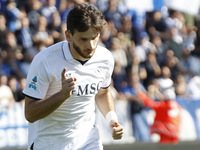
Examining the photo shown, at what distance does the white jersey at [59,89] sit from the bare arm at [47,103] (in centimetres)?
9

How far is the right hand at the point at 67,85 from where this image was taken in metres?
4.07

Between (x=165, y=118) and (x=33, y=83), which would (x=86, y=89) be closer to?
(x=33, y=83)

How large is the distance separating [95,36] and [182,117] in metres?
6.81

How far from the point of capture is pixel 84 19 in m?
4.22

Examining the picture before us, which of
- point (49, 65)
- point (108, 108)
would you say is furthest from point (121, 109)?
point (49, 65)

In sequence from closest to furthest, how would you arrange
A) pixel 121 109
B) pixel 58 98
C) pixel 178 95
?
pixel 58 98, pixel 121 109, pixel 178 95

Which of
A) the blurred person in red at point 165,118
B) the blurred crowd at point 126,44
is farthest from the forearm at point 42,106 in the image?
the blurred person in red at point 165,118

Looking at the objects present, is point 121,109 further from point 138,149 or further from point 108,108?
point 108,108

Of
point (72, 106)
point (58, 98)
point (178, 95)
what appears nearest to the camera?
point (58, 98)

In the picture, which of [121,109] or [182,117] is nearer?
[121,109]

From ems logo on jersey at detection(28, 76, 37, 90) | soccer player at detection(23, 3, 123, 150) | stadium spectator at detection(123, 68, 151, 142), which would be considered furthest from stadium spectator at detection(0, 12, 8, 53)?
ems logo on jersey at detection(28, 76, 37, 90)

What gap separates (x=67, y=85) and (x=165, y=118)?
6434 millimetres

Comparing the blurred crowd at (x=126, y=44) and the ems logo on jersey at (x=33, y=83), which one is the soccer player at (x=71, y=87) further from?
the blurred crowd at (x=126, y=44)

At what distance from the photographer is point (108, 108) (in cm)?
500
